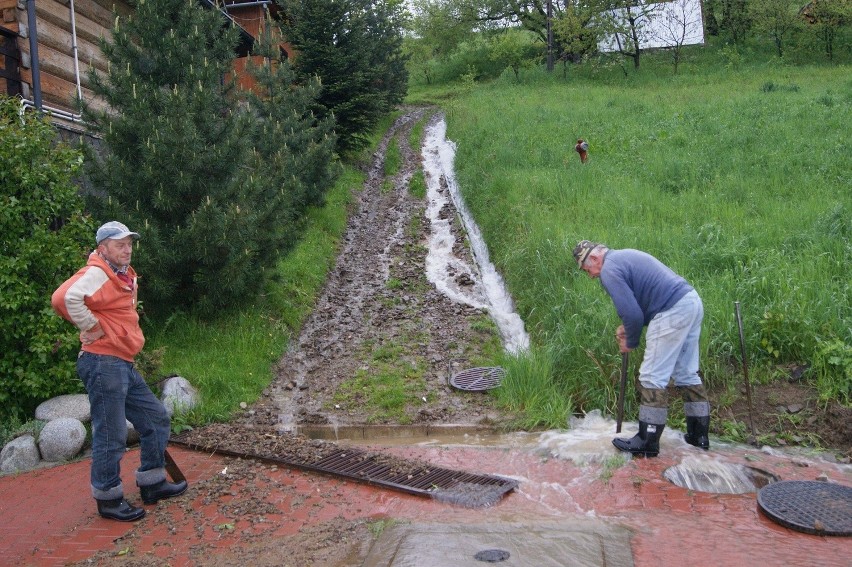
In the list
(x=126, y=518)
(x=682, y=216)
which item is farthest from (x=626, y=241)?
(x=126, y=518)

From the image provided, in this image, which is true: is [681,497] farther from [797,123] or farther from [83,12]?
[797,123]

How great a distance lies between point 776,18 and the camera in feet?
106

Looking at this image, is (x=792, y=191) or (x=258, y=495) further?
(x=792, y=191)

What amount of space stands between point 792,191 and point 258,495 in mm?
9699

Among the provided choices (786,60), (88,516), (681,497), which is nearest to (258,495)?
(88,516)

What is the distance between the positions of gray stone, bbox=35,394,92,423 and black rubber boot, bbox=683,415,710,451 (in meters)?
5.76

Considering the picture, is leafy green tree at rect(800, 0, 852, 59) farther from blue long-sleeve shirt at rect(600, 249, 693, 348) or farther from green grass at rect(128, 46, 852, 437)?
blue long-sleeve shirt at rect(600, 249, 693, 348)

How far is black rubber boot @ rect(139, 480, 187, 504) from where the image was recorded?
589 centimetres

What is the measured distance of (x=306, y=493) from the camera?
6.03 metres

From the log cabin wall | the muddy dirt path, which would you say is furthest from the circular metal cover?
the log cabin wall

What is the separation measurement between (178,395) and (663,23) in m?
32.4

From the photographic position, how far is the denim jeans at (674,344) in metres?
6.24

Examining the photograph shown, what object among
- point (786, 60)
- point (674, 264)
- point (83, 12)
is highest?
point (786, 60)

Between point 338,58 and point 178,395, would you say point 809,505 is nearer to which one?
point 178,395
